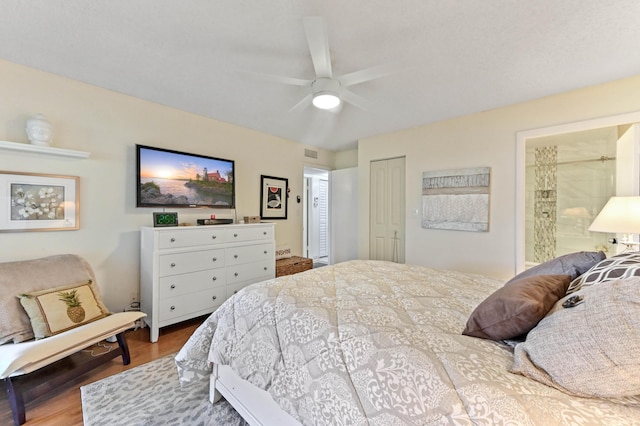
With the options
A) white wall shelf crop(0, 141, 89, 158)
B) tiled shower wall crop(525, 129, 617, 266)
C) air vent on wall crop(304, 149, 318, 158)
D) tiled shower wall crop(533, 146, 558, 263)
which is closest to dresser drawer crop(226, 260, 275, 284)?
white wall shelf crop(0, 141, 89, 158)

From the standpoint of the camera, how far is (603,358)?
2.35 feet

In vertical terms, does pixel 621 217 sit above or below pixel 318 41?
below

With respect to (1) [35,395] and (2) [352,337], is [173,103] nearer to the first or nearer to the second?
(1) [35,395]

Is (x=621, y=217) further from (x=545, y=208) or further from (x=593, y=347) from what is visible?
(x=593, y=347)

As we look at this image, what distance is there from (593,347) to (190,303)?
9.73ft

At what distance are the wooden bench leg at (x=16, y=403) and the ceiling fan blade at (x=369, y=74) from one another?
285 cm

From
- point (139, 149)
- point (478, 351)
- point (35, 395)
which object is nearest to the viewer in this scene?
point (478, 351)

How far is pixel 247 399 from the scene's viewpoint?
143 centimetres

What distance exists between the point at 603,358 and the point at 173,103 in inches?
143

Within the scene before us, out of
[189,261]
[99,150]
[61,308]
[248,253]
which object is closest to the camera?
[61,308]

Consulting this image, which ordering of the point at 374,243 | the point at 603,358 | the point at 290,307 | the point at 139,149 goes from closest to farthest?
the point at 603,358
the point at 290,307
the point at 139,149
the point at 374,243

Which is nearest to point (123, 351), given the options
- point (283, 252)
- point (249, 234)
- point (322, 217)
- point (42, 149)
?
point (249, 234)

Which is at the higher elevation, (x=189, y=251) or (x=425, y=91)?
(x=425, y=91)

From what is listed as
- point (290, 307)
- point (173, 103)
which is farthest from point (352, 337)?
point (173, 103)
